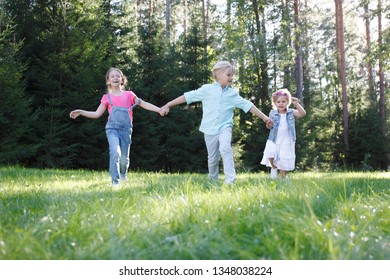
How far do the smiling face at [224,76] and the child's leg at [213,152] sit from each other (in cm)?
90

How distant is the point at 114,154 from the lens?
649 cm

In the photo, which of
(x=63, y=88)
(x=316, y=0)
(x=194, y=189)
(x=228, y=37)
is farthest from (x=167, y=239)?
(x=316, y=0)

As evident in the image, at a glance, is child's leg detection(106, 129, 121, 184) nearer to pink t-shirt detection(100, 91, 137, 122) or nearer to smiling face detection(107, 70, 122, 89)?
pink t-shirt detection(100, 91, 137, 122)

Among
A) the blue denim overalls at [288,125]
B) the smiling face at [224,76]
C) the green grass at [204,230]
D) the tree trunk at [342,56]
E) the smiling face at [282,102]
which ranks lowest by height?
the green grass at [204,230]

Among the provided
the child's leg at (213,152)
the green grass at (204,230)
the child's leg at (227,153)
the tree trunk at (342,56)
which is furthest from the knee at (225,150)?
the tree trunk at (342,56)

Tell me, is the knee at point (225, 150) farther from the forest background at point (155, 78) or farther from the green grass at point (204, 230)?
the forest background at point (155, 78)

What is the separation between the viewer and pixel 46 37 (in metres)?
15.4

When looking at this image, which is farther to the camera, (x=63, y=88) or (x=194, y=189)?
(x=63, y=88)

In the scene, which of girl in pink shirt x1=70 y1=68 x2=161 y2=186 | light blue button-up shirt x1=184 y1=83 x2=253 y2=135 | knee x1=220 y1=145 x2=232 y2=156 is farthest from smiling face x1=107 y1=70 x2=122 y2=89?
knee x1=220 y1=145 x2=232 y2=156

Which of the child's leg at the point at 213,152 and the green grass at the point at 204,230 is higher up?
the child's leg at the point at 213,152

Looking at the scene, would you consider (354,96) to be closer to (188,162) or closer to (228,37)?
(228,37)

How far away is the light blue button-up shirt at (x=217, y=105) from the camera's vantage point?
6449mm
